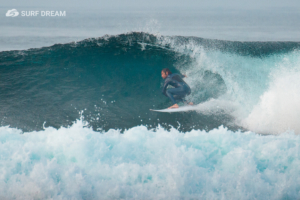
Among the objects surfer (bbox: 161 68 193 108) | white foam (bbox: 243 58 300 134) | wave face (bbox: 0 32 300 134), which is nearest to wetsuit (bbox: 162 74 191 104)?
surfer (bbox: 161 68 193 108)

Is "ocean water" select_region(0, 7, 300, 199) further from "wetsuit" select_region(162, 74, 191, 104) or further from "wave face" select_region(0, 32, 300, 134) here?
"wetsuit" select_region(162, 74, 191, 104)

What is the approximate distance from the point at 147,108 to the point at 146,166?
1.81 m

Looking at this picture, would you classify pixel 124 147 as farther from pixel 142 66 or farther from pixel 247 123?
pixel 142 66

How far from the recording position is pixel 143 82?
538cm

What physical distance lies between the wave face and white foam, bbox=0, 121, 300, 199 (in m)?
0.81

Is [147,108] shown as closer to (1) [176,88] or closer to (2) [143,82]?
(1) [176,88]

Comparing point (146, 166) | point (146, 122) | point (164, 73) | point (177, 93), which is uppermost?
point (164, 73)

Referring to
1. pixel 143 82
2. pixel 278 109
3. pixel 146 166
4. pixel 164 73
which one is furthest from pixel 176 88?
pixel 146 166

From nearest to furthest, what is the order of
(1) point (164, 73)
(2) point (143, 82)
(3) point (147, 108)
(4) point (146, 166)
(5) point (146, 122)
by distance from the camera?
(4) point (146, 166) < (5) point (146, 122) < (3) point (147, 108) < (1) point (164, 73) < (2) point (143, 82)

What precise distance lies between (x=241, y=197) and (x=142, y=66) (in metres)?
3.76

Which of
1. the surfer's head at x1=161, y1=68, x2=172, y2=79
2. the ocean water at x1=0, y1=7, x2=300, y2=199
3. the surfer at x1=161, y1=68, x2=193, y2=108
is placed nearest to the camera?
the ocean water at x1=0, y1=7, x2=300, y2=199

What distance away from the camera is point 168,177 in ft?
9.37

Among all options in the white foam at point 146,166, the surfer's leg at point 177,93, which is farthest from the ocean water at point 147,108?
the surfer's leg at point 177,93

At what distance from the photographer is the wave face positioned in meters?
4.45
